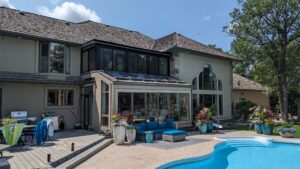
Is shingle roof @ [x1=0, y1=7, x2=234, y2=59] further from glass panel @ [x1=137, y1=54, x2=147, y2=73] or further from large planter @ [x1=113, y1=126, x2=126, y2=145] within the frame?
large planter @ [x1=113, y1=126, x2=126, y2=145]

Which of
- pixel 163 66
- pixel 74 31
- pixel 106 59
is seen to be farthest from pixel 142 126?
pixel 74 31

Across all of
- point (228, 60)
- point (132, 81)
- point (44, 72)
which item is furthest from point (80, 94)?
point (228, 60)

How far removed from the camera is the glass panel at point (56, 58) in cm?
1686

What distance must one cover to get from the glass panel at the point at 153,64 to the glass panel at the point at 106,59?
413cm

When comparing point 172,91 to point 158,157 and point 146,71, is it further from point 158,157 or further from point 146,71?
point 158,157

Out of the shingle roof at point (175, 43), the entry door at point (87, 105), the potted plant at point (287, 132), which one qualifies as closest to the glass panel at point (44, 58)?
the entry door at point (87, 105)

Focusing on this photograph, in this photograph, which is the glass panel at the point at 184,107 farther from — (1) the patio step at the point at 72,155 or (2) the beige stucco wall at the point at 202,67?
(1) the patio step at the point at 72,155

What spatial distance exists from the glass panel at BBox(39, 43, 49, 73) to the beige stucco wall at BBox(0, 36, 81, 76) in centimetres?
28

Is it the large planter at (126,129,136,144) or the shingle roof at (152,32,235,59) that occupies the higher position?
the shingle roof at (152,32,235,59)

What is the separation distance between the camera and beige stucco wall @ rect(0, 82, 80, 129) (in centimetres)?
1480

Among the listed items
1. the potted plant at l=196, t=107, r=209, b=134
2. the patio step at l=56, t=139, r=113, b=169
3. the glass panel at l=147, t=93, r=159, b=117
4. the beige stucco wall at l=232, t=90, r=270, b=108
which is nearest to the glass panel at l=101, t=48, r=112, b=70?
the glass panel at l=147, t=93, r=159, b=117

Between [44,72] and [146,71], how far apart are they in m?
8.26

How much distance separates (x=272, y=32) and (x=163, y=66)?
12.1 meters

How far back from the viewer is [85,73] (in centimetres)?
1764
